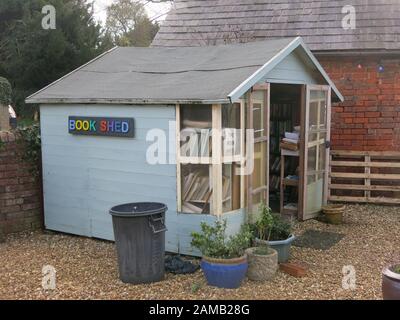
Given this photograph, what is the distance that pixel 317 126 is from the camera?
873cm

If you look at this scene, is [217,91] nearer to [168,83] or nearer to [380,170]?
[168,83]

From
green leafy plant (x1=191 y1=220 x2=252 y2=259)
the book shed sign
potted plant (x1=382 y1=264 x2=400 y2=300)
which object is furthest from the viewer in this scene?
the book shed sign

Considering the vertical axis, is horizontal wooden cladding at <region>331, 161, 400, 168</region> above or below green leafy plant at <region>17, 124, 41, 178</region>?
below

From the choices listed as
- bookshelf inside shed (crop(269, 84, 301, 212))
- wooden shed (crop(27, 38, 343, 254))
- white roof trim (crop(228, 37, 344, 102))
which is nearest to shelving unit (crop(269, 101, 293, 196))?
bookshelf inside shed (crop(269, 84, 301, 212))

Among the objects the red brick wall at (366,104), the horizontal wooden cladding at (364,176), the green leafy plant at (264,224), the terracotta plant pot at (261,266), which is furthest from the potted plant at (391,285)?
the red brick wall at (366,104)

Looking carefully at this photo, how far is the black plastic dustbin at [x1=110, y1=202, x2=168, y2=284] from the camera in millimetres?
5582

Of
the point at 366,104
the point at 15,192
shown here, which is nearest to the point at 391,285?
the point at 15,192

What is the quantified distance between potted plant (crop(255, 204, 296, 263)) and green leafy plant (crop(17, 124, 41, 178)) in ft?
12.8

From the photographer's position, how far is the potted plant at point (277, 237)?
6.35 meters

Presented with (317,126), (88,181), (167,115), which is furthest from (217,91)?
(317,126)

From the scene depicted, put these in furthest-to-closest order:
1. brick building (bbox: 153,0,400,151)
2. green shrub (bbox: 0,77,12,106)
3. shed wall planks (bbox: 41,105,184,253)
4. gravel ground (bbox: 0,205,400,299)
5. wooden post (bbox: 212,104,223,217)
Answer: brick building (bbox: 153,0,400,151) < green shrub (bbox: 0,77,12,106) < shed wall planks (bbox: 41,105,184,253) < wooden post (bbox: 212,104,223,217) < gravel ground (bbox: 0,205,400,299)

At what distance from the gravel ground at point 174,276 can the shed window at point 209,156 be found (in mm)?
1004

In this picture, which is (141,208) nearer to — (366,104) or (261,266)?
(261,266)

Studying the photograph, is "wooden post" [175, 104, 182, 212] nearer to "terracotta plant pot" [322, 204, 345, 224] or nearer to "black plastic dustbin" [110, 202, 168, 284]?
"black plastic dustbin" [110, 202, 168, 284]
